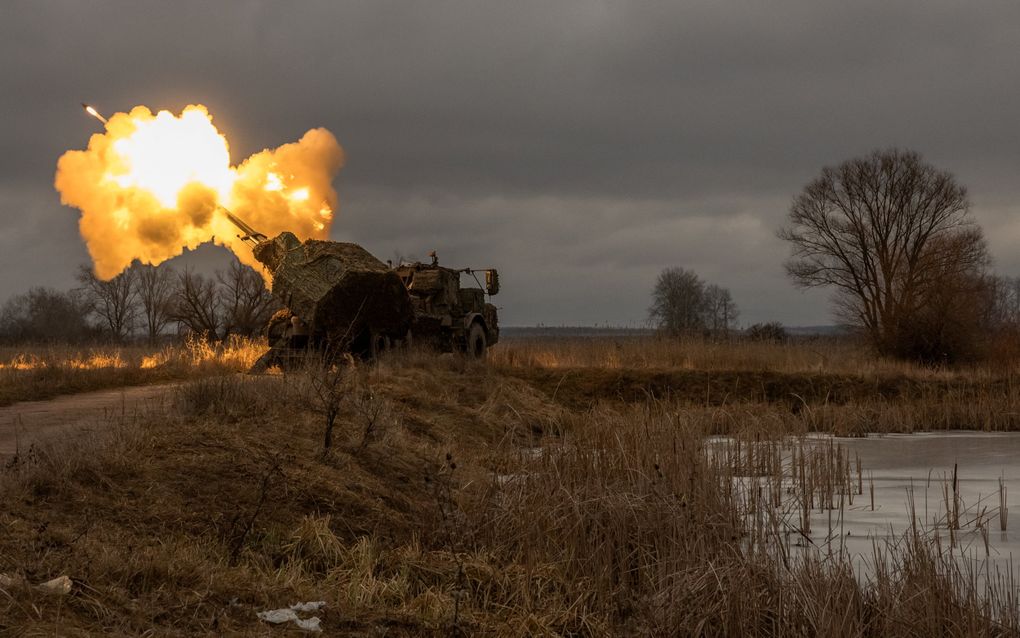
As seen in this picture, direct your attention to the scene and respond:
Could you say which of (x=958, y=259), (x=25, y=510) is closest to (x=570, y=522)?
(x=25, y=510)

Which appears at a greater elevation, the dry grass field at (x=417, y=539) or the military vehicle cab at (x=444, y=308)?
the military vehicle cab at (x=444, y=308)

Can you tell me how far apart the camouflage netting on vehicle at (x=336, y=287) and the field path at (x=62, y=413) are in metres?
3.26

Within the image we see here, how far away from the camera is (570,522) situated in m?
7.81

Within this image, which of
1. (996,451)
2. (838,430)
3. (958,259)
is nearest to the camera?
(996,451)

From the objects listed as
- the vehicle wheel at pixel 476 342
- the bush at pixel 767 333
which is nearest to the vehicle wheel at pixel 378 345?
the vehicle wheel at pixel 476 342

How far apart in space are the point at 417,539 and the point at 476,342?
53.4 feet

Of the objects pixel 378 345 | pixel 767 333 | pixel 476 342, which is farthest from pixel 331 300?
pixel 767 333

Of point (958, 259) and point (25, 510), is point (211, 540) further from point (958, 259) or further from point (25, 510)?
point (958, 259)

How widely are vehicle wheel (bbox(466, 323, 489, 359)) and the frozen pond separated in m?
9.41

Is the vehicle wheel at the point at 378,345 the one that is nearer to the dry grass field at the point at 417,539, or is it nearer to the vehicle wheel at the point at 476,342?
the vehicle wheel at the point at 476,342

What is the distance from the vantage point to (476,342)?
24.1 m

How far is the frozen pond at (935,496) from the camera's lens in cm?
793

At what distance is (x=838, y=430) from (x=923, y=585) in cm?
1223

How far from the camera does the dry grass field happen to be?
19.0ft
